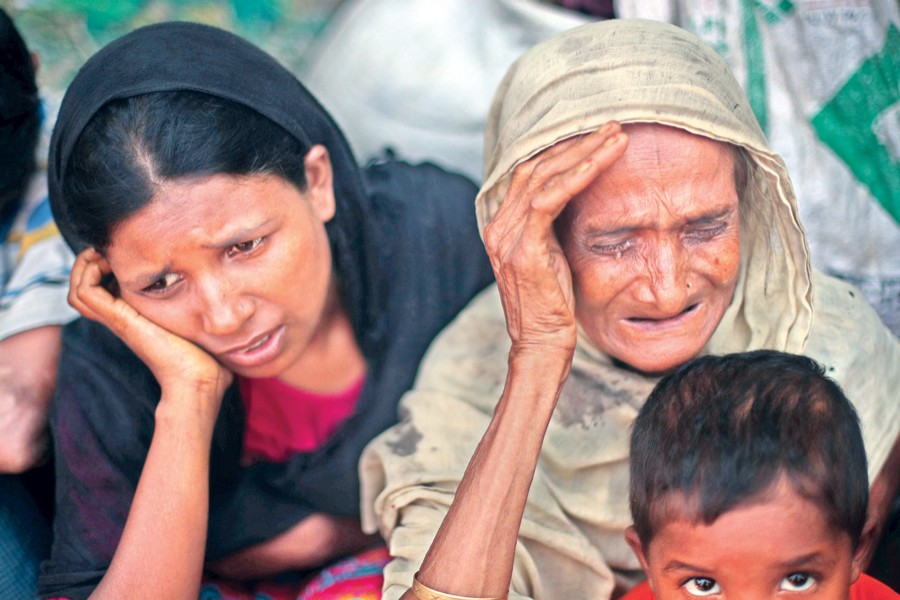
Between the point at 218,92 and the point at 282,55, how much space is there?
200 centimetres

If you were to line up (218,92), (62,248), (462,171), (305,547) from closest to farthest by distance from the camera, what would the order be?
1. (218,92)
2. (305,547)
3. (62,248)
4. (462,171)

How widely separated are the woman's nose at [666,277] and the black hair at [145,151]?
955 mm

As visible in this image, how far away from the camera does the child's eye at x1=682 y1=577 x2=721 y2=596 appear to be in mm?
1928

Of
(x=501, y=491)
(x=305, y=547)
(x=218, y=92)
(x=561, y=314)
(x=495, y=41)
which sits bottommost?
(x=305, y=547)

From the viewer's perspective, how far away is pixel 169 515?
2.47 m

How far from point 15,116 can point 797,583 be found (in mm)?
2469

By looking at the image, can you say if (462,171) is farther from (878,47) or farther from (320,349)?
(878,47)

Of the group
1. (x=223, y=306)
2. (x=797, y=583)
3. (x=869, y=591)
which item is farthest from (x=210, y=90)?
(x=869, y=591)

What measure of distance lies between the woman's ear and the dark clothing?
0.05 metres

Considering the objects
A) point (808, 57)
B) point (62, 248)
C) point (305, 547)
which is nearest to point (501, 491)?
point (305, 547)

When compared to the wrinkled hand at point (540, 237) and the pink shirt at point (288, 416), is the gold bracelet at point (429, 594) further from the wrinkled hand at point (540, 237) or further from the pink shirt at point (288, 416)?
the pink shirt at point (288, 416)

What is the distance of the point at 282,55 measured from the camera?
4.37 m

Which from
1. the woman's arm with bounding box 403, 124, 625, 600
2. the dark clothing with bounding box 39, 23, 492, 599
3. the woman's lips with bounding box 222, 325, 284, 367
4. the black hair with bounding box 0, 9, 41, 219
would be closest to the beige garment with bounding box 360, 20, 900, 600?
the woman's arm with bounding box 403, 124, 625, 600

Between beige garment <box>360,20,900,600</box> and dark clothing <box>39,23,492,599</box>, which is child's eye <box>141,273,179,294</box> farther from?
beige garment <box>360,20,900,600</box>
